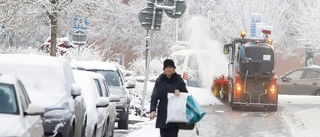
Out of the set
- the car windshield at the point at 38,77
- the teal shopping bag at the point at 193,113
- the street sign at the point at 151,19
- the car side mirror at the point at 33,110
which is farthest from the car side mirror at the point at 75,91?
the street sign at the point at 151,19

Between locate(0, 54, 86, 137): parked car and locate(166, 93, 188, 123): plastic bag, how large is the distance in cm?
130

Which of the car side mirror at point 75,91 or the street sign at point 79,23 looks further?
the street sign at point 79,23

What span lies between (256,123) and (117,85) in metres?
3.87

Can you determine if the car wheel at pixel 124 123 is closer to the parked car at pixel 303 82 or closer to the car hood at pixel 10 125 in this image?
the car hood at pixel 10 125

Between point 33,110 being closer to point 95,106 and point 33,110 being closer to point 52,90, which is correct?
point 52,90

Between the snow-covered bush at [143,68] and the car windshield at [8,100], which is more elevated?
the car windshield at [8,100]

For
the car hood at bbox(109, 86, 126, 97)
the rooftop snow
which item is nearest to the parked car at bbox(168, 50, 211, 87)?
the rooftop snow

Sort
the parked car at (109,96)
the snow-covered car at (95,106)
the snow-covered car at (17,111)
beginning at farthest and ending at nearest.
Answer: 1. the parked car at (109,96)
2. the snow-covered car at (95,106)
3. the snow-covered car at (17,111)

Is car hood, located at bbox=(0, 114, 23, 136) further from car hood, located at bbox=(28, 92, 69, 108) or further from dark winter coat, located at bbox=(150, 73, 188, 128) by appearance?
dark winter coat, located at bbox=(150, 73, 188, 128)

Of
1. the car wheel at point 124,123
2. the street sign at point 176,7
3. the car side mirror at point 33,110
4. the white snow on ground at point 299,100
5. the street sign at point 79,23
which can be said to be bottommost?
the white snow on ground at point 299,100

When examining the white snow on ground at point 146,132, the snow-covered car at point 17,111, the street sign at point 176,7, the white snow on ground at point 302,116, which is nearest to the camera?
the snow-covered car at point 17,111

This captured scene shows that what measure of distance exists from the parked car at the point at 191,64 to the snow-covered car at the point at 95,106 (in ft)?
50.3

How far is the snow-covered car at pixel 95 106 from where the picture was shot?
1218cm

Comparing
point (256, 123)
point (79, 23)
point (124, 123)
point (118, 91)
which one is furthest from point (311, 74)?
point (124, 123)
